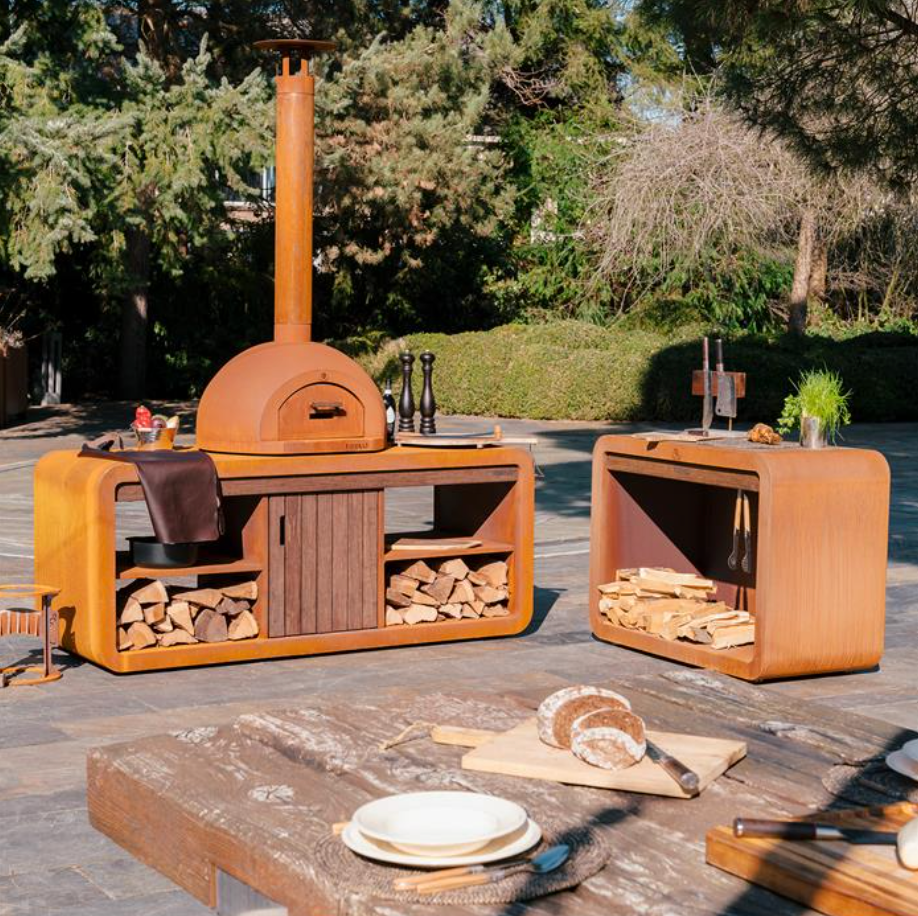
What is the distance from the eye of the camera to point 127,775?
3.27 meters

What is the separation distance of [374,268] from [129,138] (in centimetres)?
880

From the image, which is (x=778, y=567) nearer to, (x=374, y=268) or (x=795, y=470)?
(x=795, y=470)

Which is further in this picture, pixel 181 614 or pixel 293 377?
pixel 293 377

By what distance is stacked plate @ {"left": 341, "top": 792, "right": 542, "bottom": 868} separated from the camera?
250cm

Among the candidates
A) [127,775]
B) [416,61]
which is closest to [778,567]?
[127,775]

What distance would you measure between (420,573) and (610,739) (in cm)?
476

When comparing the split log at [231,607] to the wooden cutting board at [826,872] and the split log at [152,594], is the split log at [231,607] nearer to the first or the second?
the split log at [152,594]

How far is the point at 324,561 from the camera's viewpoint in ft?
24.1

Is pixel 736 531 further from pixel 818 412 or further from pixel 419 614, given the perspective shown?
pixel 419 614

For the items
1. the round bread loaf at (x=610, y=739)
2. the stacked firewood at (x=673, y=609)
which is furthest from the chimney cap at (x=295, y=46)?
the round bread loaf at (x=610, y=739)

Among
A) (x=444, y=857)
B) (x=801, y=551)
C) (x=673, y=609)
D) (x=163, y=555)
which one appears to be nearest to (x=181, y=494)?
(x=163, y=555)

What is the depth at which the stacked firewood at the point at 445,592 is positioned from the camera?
7680mm

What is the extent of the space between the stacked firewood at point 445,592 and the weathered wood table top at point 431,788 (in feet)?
12.8

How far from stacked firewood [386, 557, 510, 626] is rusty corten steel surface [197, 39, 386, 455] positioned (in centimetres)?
72
